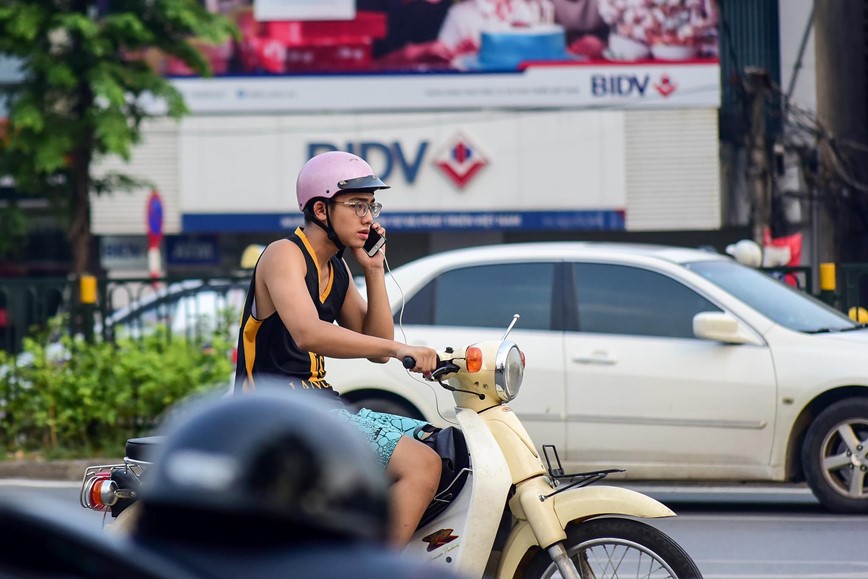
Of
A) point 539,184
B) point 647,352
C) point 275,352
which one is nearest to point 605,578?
point 275,352

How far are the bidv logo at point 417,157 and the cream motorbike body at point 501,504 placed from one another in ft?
91.2

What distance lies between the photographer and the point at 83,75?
57.5 ft

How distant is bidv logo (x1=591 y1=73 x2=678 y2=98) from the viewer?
31.1 meters

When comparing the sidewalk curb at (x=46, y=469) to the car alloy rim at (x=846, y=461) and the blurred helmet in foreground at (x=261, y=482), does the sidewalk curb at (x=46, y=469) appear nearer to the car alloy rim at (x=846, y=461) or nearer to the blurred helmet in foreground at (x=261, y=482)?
the car alloy rim at (x=846, y=461)

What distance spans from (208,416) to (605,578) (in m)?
2.95

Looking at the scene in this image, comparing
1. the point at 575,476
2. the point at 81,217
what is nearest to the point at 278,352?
the point at 575,476

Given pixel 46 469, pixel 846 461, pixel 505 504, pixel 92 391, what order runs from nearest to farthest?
pixel 505 504
pixel 846 461
pixel 46 469
pixel 92 391

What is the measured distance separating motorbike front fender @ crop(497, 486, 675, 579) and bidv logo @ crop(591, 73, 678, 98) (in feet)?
91.4

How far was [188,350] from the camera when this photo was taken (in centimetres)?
1088

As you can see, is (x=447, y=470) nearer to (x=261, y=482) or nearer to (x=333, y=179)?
(x=333, y=179)

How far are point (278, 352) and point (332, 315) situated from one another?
216 mm

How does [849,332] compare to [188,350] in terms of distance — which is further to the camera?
[188,350]

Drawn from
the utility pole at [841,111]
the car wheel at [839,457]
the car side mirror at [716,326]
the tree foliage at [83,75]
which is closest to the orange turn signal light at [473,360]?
the car side mirror at [716,326]

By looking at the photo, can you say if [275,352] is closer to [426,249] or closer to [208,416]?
[208,416]
